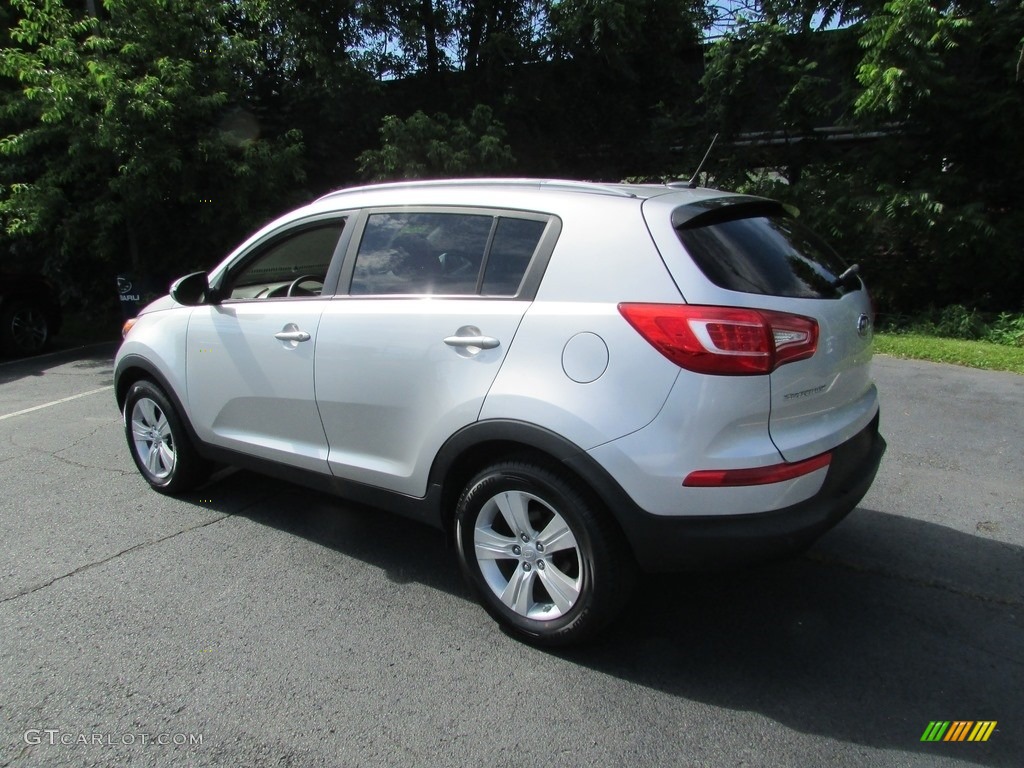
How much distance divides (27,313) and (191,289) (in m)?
7.58

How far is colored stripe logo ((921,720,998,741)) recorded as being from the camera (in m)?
A: 2.46

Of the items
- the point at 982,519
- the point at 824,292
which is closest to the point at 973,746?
the point at 824,292

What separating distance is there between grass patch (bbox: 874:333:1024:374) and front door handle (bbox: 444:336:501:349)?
6575 millimetres

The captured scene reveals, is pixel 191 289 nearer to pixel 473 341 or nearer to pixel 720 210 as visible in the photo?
pixel 473 341

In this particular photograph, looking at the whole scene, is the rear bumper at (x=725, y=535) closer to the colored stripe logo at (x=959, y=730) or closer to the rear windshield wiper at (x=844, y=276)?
the colored stripe logo at (x=959, y=730)

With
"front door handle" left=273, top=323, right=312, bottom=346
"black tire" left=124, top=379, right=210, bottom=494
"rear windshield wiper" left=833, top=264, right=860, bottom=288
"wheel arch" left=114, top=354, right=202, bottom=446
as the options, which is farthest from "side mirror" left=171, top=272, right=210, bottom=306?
"rear windshield wiper" left=833, top=264, right=860, bottom=288

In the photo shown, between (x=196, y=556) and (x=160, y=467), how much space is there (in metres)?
1.03

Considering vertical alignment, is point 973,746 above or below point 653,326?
below

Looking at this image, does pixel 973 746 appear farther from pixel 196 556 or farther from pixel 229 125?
pixel 229 125

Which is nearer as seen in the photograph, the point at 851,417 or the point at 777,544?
the point at 777,544

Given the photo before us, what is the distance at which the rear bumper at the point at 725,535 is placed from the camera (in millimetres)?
2568

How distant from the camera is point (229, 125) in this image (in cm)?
1062

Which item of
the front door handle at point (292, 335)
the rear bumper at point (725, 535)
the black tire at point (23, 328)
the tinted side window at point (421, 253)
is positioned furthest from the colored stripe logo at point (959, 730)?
the black tire at point (23, 328)

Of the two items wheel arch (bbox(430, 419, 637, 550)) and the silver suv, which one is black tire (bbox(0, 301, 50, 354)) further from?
wheel arch (bbox(430, 419, 637, 550))
